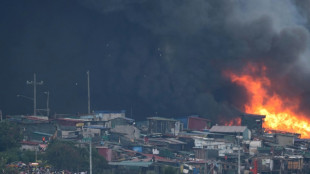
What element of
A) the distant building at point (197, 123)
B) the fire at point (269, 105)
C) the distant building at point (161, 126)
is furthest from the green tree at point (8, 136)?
the fire at point (269, 105)

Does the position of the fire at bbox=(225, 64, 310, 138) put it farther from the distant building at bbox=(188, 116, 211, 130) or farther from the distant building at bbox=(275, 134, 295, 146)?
the distant building at bbox=(275, 134, 295, 146)

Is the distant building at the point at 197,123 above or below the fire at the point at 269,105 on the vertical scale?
below

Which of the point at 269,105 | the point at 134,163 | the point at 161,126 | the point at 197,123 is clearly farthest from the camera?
the point at 269,105

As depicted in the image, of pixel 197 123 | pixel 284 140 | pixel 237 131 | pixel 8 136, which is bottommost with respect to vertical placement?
pixel 284 140

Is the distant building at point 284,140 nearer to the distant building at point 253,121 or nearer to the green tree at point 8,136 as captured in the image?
the distant building at point 253,121

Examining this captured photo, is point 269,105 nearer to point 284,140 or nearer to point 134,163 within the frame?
point 284,140

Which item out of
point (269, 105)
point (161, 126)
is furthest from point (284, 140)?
point (269, 105)
